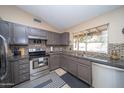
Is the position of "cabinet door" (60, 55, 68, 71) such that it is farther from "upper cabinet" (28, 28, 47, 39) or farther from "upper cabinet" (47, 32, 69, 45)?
"upper cabinet" (28, 28, 47, 39)

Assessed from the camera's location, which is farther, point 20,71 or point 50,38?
point 50,38

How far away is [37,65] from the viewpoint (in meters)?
3.12

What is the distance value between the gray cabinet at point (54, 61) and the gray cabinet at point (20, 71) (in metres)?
1.24

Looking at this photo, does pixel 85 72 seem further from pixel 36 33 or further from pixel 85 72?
pixel 36 33

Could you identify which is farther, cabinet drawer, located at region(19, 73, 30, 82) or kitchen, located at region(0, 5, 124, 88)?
cabinet drawer, located at region(19, 73, 30, 82)

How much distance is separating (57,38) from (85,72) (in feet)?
8.86

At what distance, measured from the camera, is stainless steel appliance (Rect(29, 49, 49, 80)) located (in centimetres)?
295

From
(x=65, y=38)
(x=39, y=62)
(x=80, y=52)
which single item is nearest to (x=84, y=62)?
(x=80, y=52)

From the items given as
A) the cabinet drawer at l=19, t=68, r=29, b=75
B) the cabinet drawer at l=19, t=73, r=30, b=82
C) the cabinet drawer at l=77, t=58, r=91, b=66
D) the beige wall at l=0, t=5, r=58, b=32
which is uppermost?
the beige wall at l=0, t=5, r=58, b=32

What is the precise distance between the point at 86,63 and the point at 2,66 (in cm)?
219

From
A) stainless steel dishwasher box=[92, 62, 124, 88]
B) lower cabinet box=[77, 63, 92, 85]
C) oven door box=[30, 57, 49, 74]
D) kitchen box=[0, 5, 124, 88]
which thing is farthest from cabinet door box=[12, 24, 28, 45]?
stainless steel dishwasher box=[92, 62, 124, 88]

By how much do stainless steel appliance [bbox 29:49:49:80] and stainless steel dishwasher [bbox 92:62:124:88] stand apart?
2.06 m
